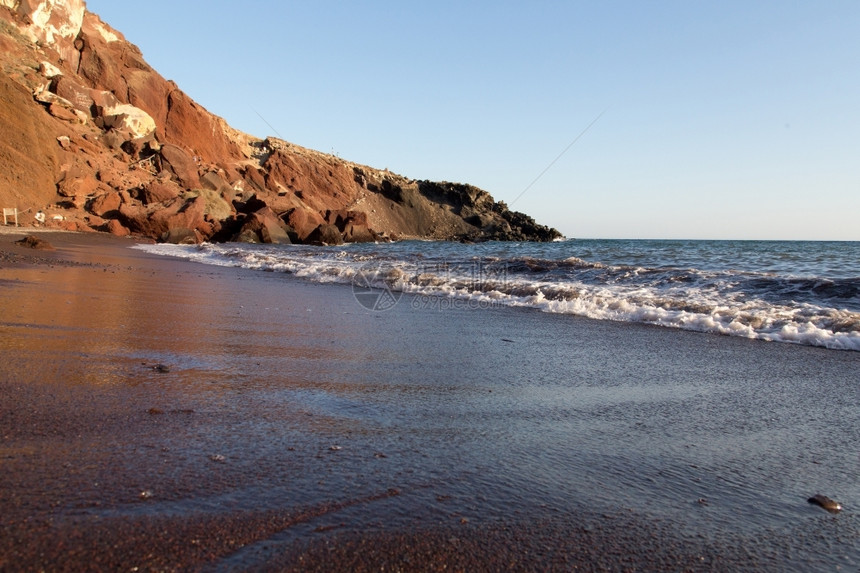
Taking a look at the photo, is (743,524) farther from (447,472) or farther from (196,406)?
(196,406)

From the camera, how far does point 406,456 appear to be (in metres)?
2.02

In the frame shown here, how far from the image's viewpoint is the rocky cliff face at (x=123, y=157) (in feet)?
79.2

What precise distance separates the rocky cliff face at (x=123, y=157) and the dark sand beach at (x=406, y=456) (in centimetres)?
2303

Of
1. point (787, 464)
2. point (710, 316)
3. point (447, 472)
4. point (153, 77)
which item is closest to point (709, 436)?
point (787, 464)

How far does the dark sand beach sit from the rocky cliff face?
23.0 meters

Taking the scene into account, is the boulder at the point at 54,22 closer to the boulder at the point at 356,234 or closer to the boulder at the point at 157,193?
the boulder at the point at 157,193

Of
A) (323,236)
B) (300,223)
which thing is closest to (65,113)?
(300,223)

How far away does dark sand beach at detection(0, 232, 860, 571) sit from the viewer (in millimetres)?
1413

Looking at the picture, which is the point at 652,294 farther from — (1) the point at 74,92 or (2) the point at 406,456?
(1) the point at 74,92

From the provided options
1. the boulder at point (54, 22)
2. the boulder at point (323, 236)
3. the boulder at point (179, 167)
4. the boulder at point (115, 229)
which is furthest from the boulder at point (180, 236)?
the boulder at point (54, 22)

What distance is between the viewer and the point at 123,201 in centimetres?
2562

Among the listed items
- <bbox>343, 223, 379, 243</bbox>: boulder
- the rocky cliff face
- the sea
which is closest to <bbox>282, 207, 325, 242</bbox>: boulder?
the rocky cliff face

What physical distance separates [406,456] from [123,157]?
33222mm

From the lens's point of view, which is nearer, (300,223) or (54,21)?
(300,223)
